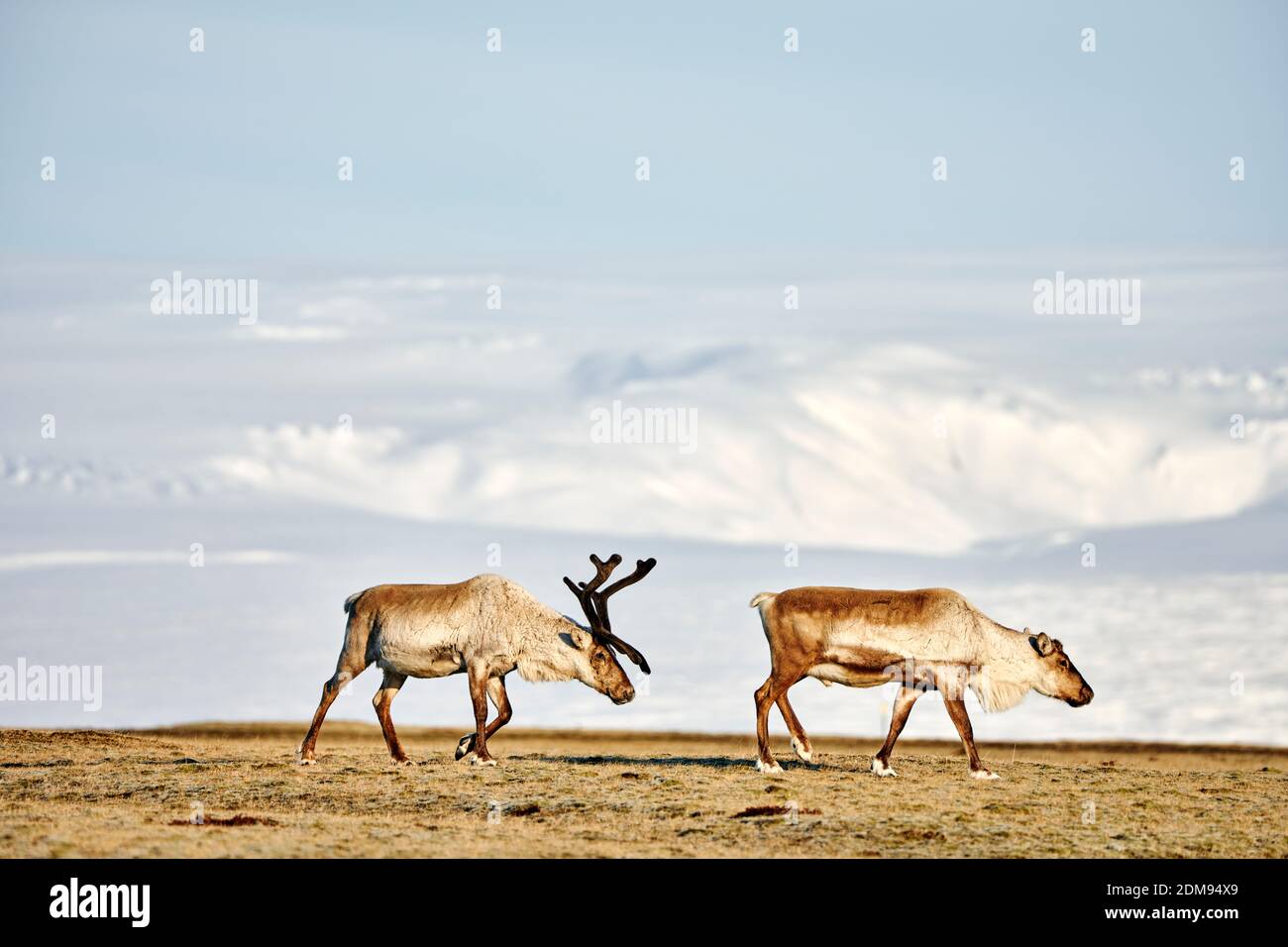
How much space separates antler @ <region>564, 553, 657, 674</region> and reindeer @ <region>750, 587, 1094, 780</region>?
3.06 metres

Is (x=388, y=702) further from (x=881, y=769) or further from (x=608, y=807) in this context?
(x=881, y=769)

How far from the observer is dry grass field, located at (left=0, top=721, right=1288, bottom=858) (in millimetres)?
24219

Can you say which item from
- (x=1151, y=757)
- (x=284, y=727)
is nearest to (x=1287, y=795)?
(x=1151, y=757)

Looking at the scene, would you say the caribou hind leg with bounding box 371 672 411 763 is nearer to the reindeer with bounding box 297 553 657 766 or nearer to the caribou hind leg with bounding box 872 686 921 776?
the reindeer with bounding box 297 553 657 766

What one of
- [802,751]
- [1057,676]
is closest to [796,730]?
[802,751]

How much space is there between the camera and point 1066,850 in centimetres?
2434

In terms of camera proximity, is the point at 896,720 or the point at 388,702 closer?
the point at 896,720

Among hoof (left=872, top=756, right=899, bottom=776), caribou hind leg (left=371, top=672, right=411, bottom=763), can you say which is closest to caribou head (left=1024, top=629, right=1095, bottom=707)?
hoof (left=872, top=756, right=899, bottom=776)

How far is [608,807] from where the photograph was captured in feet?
90.3

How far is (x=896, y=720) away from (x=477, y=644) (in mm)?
7967
